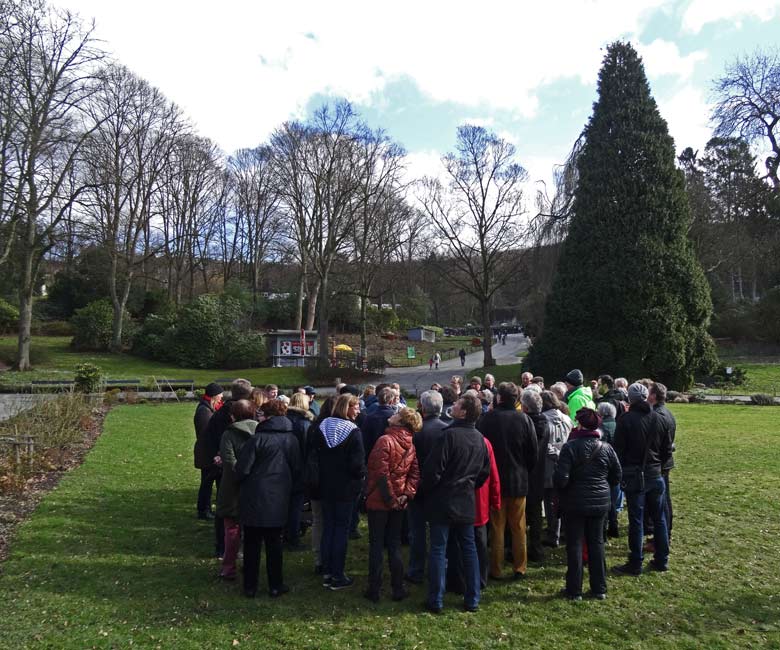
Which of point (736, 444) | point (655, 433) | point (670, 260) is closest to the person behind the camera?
point (655, 433)

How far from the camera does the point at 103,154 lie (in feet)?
106

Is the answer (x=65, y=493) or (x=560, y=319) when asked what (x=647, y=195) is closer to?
(x=560, y=319)

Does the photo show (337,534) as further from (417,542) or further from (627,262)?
(627,262)

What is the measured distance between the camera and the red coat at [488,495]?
536cm

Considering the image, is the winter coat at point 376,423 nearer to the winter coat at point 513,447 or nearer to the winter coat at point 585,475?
the winter coat at point 513,447

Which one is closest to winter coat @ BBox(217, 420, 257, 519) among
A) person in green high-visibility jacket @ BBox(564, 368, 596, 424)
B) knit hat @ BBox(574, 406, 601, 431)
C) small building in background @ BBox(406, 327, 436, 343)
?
knit hat @ BBox(574, 406, 601, 431)

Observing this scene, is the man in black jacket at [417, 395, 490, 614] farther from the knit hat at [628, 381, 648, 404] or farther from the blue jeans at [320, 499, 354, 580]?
the knit hat at [628, 381, 648, 404]

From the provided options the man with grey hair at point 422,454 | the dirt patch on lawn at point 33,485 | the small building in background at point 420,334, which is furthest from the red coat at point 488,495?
the small building in background at point 420,334

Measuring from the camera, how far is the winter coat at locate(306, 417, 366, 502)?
5434 millimetres

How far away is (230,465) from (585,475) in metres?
3.29

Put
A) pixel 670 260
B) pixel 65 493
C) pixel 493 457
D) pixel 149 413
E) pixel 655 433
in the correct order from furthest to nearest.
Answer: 1. pixel 670 260
2. pixel 149 413
3. pixel 65 493
4. pixel 655 433
5. pixel 493 457

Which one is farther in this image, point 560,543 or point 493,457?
point 560,543

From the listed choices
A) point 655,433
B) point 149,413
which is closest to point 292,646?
point 655,433

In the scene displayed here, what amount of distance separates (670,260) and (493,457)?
22.3m
